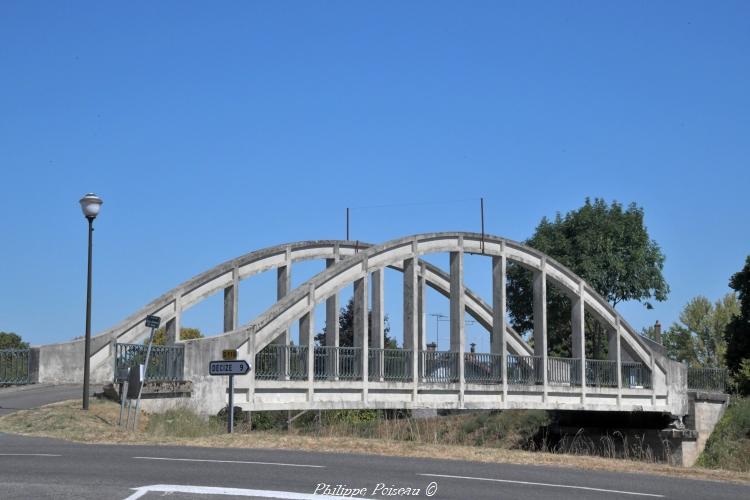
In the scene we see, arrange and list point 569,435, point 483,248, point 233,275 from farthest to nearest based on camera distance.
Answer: point 569,435 < point 483,248 < point 233,275

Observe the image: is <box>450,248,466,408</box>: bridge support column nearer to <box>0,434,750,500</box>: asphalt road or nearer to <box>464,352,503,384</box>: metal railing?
<box>464,352,503,384</box>: metal railing

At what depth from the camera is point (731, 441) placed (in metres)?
40.8

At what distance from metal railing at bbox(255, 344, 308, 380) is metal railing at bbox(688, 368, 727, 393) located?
24.5 metres

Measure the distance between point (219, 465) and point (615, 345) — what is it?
3136 centimetres

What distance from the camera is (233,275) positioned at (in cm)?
3350

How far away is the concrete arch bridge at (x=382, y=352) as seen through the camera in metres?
26.8

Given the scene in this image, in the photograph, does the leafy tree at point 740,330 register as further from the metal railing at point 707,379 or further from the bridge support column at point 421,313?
the bridge support column at point 421,313

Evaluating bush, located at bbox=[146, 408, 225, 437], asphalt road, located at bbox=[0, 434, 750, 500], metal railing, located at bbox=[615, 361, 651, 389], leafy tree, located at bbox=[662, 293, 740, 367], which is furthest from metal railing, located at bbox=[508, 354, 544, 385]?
leafy tree, located at bbox=[662, 293, 740, 367]

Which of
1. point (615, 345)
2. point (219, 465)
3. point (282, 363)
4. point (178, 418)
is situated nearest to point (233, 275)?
point (282, 363)

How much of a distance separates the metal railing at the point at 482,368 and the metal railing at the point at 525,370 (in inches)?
34.0

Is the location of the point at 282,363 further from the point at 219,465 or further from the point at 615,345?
the point at 615,345

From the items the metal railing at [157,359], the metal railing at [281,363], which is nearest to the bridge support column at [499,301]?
the metal railing at [281,363]

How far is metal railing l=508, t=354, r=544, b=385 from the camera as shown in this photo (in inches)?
1437

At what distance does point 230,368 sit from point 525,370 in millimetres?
19553
